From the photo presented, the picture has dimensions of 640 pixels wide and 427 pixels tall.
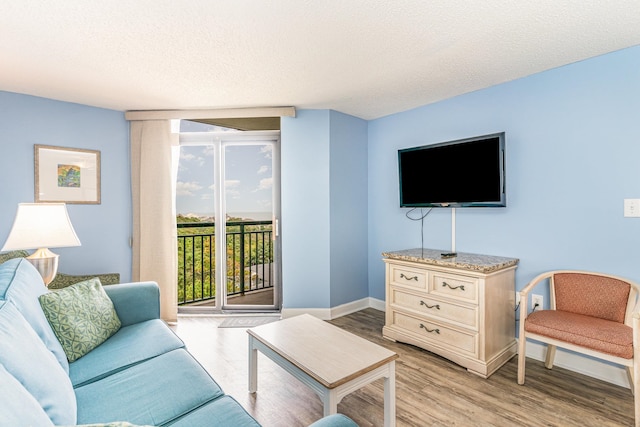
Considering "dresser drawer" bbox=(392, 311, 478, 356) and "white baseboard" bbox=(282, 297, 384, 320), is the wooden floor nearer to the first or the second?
"dresser drawer" bbox=(392, 311, 478, 356)

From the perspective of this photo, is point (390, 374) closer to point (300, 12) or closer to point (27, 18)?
point (300, 12)

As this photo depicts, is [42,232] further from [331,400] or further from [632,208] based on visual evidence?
[632,208]

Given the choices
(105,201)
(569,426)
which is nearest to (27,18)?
(105,201)

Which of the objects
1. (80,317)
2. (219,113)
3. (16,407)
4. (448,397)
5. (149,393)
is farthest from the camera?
(219,113)

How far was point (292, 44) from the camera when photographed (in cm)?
203

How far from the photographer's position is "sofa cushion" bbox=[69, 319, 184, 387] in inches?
57.2

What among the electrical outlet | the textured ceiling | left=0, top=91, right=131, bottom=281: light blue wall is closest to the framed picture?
left=0, top=91, right=131, bottom=281: light blue wall

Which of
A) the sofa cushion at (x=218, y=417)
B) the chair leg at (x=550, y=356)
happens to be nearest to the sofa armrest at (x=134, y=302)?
the sofa cushion at (x=218, y=417)

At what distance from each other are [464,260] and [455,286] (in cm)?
24

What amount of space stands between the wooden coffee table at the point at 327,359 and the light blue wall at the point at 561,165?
5.59 feet

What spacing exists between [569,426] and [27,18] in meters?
3.81

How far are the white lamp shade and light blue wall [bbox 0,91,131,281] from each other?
38.2 inches

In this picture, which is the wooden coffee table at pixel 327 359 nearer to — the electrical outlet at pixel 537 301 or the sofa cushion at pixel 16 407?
the sofa cushion at pixel 16 407

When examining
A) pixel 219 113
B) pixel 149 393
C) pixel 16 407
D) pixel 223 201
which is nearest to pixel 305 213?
pixel 223 201
